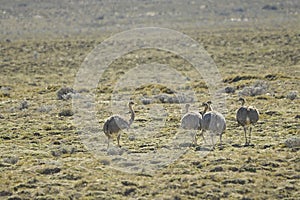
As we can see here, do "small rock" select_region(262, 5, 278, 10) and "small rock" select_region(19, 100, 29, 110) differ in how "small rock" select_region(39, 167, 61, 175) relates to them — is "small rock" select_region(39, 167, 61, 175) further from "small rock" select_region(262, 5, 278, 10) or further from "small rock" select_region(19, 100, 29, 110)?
"small rock" select_region(262, 5, 278, 10)

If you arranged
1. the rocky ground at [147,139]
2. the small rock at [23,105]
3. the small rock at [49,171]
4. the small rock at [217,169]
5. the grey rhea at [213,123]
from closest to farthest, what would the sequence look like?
the rocky ground at [147,139]
the small rock at [217,169]
the small rock at [49,171]
the grey rhea at [213,123]
the small rock at [23,105]

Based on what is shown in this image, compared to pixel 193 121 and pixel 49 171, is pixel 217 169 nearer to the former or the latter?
pixel 193 121

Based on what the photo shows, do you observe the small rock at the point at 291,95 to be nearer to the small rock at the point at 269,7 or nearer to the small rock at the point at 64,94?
the small rock at the point at 64,94

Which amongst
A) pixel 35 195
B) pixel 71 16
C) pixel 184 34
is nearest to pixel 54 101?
pixel 35 195

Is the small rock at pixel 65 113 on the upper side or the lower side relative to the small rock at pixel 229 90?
lower

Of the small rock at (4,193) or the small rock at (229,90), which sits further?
the small rock at (229,90)

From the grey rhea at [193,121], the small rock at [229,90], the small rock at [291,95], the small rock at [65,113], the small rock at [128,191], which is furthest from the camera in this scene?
the small rock at [229,90]

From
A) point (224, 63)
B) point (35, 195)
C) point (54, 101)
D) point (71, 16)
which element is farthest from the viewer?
point (71, 16)

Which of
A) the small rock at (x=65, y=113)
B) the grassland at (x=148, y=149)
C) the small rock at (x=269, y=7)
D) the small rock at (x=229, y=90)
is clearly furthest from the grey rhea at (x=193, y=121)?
the small rock at (x=269, y=7)

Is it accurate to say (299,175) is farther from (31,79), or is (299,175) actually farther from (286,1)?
(286,1)

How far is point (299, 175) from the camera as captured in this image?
1248 centimetres

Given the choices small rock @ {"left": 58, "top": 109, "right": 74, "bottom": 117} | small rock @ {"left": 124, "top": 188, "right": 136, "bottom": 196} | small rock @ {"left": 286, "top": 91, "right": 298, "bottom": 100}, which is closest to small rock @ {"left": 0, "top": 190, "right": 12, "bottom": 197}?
small rock @ {"left": 124, "top": 188, "right": 136, "bottom": 196}

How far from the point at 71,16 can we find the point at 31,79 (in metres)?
65.9

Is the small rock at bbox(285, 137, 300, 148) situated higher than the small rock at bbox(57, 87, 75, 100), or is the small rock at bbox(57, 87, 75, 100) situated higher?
the small rock at bbox(57, 87, 75, 100)
